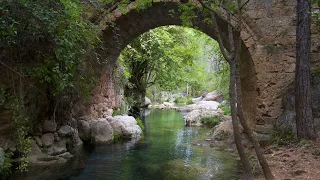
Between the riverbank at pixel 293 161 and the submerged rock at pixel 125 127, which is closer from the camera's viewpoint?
the riverbank at pixel 293 161

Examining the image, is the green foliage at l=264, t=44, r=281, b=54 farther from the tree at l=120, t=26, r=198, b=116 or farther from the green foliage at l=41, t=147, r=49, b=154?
the tree at l=120, t=26, r=198, b=116

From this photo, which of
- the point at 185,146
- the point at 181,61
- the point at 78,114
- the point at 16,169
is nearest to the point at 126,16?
the point at 78,114

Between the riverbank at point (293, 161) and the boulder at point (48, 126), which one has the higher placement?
the boulder at point (48, 126)

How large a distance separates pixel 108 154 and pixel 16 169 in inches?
85.8

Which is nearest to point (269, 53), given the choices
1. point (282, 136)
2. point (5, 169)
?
point (282, 136)

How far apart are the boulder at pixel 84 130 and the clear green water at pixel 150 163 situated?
2.10 ft

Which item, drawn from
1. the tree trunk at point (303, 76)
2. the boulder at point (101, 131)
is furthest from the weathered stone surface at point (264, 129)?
the boulder at point (101, 131)

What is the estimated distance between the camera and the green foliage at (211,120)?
11164mm

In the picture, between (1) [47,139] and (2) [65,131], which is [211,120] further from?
(1) [47,139]

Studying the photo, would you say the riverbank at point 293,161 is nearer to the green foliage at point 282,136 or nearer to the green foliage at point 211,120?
the green foliage at point 282,136

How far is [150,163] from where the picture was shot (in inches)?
240

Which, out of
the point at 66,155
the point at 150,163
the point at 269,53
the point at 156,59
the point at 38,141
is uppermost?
the point at 156,59

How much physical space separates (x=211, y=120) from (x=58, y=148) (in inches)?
263

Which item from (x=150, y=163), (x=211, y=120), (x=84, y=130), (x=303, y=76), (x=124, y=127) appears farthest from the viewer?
(x=211, y=120)
